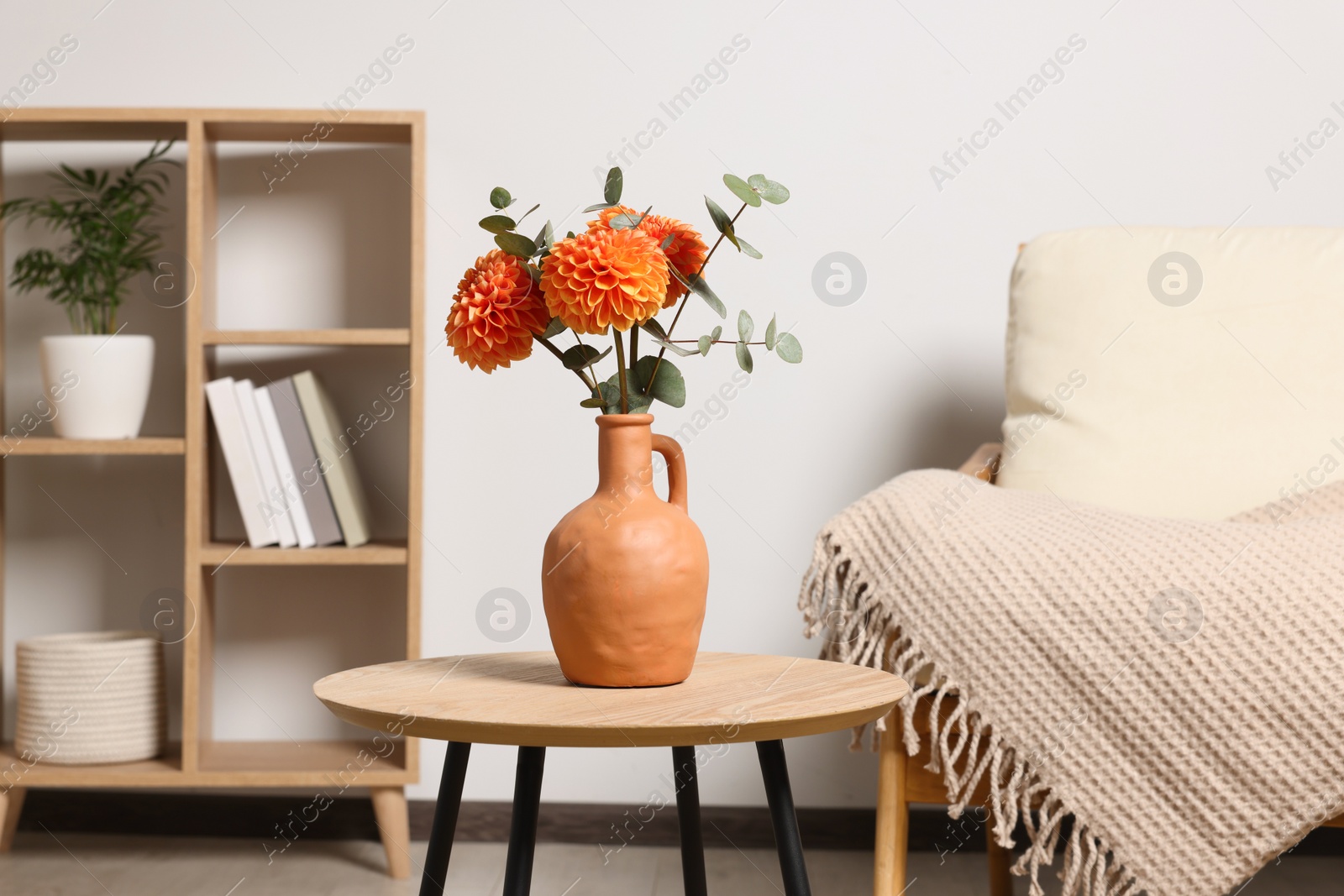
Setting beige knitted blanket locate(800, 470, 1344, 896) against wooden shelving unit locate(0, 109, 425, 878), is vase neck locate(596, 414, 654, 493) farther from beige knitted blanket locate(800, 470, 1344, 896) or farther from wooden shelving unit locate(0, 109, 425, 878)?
wooden shelving unit locate(0, 109, 425, 878)

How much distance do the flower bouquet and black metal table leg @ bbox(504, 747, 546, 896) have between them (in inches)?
2.7

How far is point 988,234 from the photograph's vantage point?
5.44 feet

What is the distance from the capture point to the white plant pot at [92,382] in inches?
59.5

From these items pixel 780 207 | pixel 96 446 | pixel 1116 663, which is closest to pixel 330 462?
pixel 96 446

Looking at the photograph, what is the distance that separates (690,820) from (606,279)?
50 centimetres

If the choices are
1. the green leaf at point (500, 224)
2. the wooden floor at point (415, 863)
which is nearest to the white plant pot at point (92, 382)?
the wooden floor at point (415, 863)

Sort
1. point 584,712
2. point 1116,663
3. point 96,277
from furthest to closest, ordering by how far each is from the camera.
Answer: point 96,277 < point 1116,663 < point 584,712

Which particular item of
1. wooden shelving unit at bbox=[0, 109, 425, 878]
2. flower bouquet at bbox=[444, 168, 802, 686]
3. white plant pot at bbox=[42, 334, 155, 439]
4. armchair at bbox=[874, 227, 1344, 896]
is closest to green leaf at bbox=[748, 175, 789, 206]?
flower bouquet at bbox=[444, 168, 802, 686]

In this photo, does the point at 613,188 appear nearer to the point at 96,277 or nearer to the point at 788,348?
the point at 788,348

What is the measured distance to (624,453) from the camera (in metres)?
0.82

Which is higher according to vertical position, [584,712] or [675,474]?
[675,474]

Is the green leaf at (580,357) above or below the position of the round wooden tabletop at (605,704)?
above

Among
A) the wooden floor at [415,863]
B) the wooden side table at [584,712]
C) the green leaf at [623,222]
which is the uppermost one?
the green leaf at [623,222]

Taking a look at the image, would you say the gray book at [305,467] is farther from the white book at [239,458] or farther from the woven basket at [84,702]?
the woven basket at [84,702]
